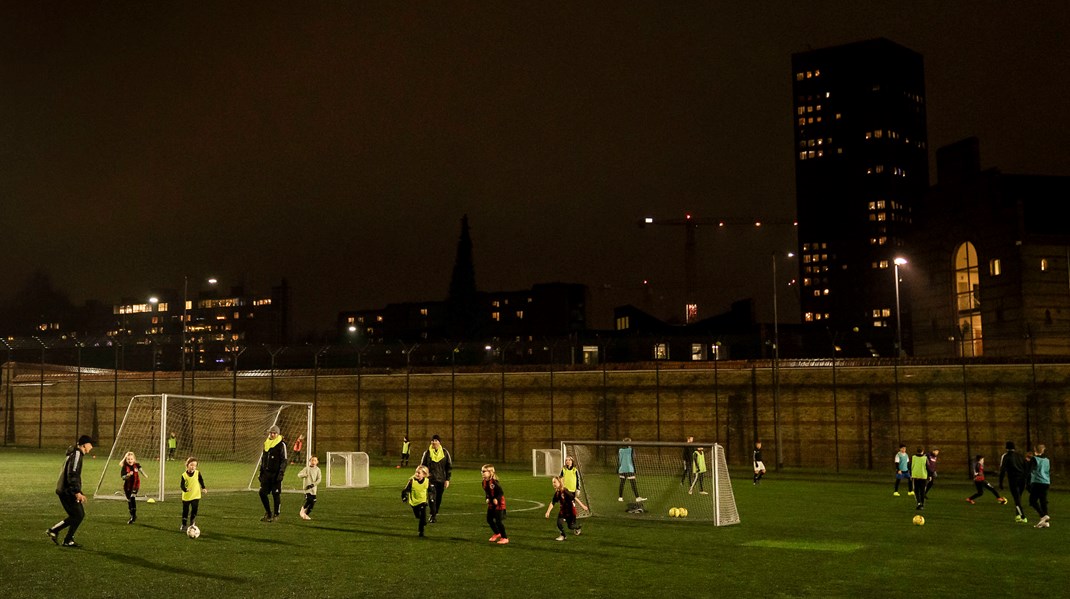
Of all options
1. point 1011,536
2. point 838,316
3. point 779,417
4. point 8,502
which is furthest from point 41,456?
point 838,316

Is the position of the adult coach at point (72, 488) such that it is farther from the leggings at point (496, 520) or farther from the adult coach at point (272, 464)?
the leggings at point (496, 520)

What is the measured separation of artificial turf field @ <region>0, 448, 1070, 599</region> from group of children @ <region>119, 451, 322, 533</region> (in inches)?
16.0

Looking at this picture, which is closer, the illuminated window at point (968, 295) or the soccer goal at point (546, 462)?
the soccer goal at point (546, 462)

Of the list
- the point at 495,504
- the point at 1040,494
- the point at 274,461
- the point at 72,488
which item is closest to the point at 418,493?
the point at 495,504

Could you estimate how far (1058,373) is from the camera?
41.3m

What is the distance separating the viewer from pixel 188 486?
18594 millimetres

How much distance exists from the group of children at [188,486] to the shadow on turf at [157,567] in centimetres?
253

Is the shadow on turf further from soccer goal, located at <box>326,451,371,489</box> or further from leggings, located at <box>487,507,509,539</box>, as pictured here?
soccer goal, located at <box>326,451,371,489</box>

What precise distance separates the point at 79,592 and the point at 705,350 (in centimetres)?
5947

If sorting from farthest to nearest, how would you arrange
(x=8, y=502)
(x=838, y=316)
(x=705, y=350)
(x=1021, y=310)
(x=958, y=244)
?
1. (x=838, y=316)
2. (x=705, y=350)
3. (x=958, y=244)
4. (x=1021, y=310)
5. (x=8, y=502)

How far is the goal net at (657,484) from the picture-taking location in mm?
21672

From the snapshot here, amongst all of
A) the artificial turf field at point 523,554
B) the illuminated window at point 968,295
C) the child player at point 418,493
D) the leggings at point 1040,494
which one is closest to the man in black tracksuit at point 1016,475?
the artificial turf field at point 523,554

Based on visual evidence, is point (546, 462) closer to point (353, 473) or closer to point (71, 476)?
point (353, 473)

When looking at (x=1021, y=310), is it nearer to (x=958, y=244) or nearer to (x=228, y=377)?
(x=958, y=244)
